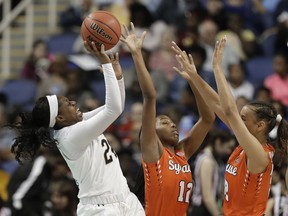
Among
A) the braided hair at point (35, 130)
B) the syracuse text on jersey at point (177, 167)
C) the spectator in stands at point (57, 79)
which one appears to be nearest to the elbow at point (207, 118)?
the syracuse text on jersey at point (177, 167)

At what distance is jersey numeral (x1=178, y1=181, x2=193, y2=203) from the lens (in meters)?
8.09

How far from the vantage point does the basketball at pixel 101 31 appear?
7.92m

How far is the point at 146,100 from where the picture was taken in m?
7.73

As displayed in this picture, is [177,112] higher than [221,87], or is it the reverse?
[221,87]

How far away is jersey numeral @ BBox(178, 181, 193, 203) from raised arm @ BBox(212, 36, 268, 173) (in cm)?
64

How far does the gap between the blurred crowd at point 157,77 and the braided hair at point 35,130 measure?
10.6 ft

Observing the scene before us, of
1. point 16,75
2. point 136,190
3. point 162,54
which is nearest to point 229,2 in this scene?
point 162,54

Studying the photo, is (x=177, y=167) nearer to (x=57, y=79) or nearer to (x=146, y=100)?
(x=146, y=100)

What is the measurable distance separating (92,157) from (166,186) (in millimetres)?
669

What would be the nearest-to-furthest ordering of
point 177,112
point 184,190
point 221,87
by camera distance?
1. point 221,87
2. point 184,190
3. point 177,112

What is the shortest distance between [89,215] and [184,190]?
0.83 metres

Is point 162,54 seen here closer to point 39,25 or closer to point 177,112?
point 177,112

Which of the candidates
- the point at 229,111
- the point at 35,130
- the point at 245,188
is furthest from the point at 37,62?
the point at 229,111

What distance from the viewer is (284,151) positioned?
8125mm
